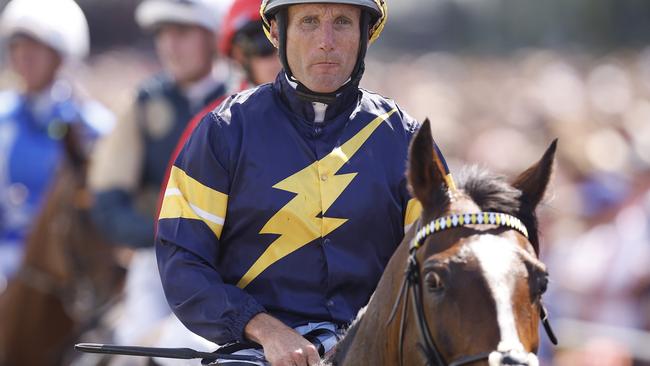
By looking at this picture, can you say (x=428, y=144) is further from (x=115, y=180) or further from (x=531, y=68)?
(x=531, y=68)

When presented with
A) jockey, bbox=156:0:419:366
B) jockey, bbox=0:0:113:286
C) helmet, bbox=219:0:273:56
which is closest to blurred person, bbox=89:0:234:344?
helmet, bbox=219:0:273:56

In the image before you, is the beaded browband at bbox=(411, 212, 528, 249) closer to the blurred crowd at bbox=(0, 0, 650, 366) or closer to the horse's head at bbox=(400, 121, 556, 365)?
the horse's head at bbox=(400, 121, 556, 365)

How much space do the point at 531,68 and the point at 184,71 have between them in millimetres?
18156

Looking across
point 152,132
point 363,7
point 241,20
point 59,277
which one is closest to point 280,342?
point 363,7

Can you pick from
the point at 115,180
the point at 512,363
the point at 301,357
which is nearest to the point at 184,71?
the point at 115,180

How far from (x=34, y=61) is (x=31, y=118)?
1.53 feet

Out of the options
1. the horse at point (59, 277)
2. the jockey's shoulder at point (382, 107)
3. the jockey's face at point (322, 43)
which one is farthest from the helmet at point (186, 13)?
the jockey's face at point (322, 43)

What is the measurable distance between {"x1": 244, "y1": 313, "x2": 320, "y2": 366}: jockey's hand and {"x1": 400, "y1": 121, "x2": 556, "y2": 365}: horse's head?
42 centimetres

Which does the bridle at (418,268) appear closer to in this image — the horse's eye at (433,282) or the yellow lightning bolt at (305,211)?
the horse's eye at (433,282)

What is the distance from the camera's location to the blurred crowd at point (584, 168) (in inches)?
367

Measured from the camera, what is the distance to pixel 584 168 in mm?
11461

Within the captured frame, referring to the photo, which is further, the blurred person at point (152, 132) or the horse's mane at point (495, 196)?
the blurred person at point (152, 132)

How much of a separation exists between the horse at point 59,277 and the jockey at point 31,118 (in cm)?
59

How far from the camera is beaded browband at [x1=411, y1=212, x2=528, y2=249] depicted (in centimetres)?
362
